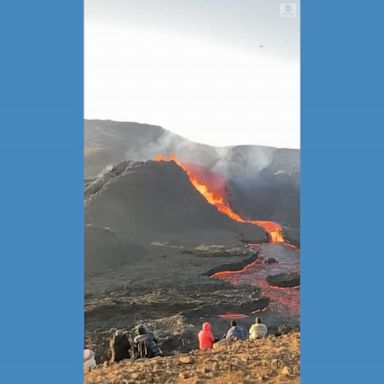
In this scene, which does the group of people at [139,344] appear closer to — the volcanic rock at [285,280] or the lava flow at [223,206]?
the volcanic rock at [285,280]

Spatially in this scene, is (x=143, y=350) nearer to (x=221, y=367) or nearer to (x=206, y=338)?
(x=206, y=338)

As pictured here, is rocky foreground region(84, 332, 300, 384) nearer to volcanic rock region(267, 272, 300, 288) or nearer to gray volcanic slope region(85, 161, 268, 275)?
volcanic rock region(267, 272, 300, 288)

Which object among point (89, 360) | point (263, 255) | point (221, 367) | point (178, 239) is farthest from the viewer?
point (263, 255)

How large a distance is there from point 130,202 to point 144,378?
146 centimetres

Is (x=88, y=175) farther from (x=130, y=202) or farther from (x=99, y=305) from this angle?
(x=99, y=305)

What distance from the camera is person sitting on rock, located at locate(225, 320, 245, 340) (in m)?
5.23

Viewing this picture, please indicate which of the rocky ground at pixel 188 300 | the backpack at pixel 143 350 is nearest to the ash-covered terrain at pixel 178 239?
the rocky ground at pixel 188 300

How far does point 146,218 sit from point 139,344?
105 cm

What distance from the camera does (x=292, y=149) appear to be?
542cm

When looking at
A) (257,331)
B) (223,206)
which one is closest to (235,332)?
(257,331)

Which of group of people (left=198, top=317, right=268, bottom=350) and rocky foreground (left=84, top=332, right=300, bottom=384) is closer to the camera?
rocky foreground (left=84, top=332, right=300, bottom=384)

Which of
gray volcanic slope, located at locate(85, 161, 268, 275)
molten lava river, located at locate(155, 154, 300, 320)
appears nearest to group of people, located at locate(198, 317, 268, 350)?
molten lava river, located at locate(155, 154, 300, 320)

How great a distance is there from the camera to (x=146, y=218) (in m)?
5.30

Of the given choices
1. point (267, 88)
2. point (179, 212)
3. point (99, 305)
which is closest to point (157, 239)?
point (179, 212)
